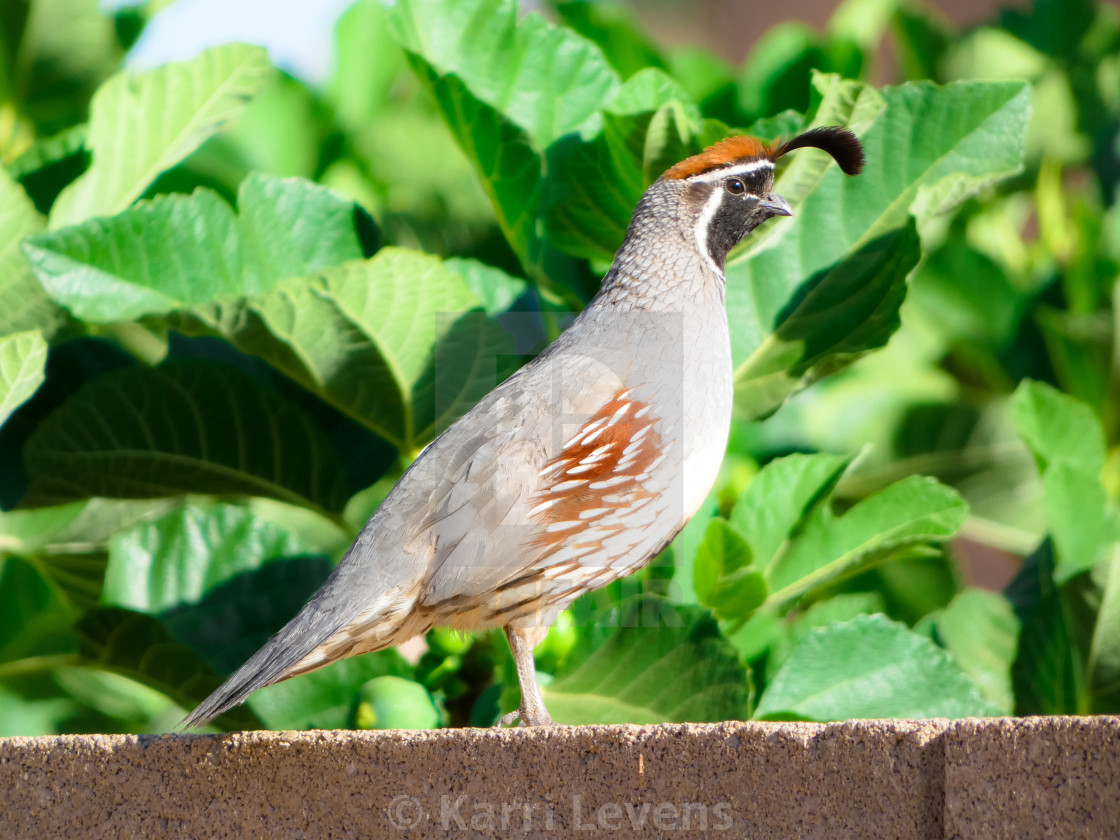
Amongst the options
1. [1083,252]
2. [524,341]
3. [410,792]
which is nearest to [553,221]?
[524,341]

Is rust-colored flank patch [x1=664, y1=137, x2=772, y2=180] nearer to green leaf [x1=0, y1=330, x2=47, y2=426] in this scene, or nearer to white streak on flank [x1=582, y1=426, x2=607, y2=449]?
white streak on flank [x1=582, y1=426, x2=607, y2=449]

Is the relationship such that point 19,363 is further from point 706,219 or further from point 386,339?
point 706,219

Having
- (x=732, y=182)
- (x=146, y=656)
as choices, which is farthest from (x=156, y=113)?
(x=732, y=182)

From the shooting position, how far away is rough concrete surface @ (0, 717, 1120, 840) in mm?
1090

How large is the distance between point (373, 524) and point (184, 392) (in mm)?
596

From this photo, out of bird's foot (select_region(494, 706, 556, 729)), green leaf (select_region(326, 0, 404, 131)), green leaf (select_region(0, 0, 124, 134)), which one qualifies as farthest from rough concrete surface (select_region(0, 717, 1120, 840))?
green leaf (select_region(326, 0, 404, 131))

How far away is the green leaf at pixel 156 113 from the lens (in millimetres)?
2055

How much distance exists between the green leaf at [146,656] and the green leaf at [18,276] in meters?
0.56

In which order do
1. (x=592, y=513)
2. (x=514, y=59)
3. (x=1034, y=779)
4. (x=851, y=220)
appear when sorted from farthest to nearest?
(x=514, y=59) < (x=851, y=220) < (x=592, y=513) < (x=1034, y=779)

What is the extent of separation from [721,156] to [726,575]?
2.14 feet

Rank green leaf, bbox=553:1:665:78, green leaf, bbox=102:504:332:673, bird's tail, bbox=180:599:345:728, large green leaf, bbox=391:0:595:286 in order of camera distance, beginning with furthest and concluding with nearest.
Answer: green leaf, bbox=553:1:665:78, large green leaf, bbox=391:0:595:286, green leaf, bbox=102:504:332:673, bird's tail, bbox=180:599:345:728

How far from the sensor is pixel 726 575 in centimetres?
172

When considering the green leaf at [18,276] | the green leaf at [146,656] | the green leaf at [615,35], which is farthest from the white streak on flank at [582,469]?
the green leaf at [615,35]

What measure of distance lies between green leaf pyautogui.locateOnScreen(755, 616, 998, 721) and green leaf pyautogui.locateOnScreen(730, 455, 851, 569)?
0.64 ft
